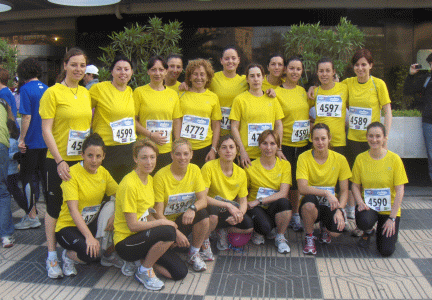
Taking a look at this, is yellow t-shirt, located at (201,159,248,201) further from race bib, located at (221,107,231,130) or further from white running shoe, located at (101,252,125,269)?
white running shoe, located at (101,252,125,269)

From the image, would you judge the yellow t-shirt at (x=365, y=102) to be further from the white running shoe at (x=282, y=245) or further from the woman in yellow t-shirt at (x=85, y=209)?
the woman in yellow t-shirt at (x=85, y=209)

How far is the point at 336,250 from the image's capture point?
12.4ft

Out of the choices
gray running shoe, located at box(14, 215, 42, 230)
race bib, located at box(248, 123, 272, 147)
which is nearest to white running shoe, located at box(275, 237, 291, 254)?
race bib, located at box(248, 123, 272, 147)

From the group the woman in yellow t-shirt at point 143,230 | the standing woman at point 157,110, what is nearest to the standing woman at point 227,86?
the standing woman at point 157,110

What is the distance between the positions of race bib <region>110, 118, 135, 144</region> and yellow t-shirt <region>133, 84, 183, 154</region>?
0.20 metres

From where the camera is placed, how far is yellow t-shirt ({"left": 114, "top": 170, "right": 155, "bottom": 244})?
3098 millimetres

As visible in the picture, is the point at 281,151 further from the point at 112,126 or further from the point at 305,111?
the point at 112,126

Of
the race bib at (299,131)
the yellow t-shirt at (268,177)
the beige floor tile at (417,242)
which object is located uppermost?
the race bib at (299,131)

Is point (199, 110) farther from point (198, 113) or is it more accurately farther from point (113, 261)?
point (113, 261)

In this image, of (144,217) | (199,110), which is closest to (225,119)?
(199,110)

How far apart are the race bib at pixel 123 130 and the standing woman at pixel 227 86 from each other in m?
1.07

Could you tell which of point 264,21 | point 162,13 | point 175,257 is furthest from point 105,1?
point 175,257

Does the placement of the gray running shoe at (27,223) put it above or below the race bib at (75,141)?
below

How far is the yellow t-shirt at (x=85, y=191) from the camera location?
321cm
